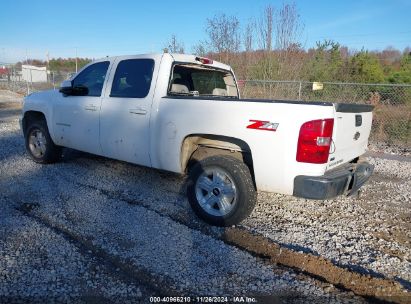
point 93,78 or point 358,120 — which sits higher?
point 93,78

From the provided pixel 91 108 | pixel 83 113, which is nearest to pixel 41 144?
pixel 83 113

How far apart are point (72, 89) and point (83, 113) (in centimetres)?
48

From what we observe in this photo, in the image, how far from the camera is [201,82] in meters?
5.10

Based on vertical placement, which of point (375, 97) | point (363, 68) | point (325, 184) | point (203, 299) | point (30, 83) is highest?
point (363, 68)

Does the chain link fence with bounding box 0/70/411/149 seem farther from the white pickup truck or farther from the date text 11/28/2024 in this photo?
the date text 11/28/2024

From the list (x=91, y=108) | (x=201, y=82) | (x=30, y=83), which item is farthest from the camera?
(x=30, y=83)

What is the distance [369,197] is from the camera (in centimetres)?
509

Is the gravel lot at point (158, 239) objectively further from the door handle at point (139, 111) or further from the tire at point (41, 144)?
the door handle at point (139, 111)

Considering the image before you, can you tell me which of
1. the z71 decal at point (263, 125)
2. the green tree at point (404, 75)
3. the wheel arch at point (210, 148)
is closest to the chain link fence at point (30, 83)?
the green tree at point (404, 75)

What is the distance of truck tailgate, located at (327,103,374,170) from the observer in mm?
3289

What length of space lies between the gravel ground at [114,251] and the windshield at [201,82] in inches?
61.1

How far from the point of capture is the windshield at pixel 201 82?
A: 4.59 metres

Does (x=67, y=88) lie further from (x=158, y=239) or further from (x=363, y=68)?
(x=363, y=68)

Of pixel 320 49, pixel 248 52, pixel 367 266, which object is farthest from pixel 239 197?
pixel 320 49
